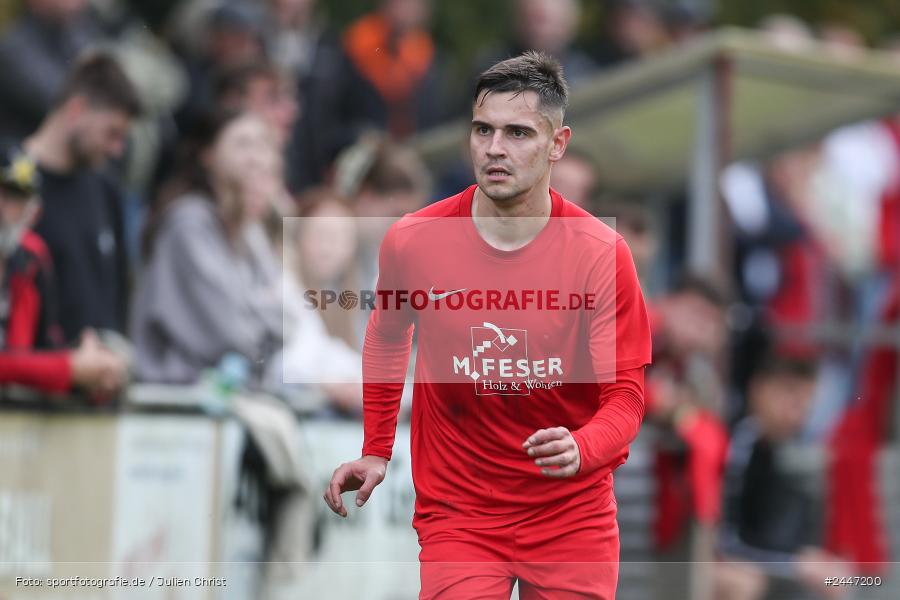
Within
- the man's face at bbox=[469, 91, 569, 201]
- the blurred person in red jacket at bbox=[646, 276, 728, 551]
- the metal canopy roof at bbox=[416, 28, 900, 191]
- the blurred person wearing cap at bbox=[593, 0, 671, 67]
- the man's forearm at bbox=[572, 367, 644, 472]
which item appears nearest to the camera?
the man's forearm at bbox=[572, 367, 644, 472]

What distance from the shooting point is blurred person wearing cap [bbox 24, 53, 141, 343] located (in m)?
6.62

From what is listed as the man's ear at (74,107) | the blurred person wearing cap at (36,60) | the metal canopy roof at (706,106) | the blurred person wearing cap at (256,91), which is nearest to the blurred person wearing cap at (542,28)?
the metal canopy roof at (706,106)

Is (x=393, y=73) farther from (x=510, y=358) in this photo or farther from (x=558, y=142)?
(x=510, y=358)

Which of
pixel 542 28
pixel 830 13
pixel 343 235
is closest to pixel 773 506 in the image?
pixel 542 28

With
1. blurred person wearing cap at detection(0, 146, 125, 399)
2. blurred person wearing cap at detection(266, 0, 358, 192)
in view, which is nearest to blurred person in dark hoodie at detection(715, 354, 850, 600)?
blurred person wearing cap at detection(266, 0, 358, 192)

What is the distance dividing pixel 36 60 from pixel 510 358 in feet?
13.9

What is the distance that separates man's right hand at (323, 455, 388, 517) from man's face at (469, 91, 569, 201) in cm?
84

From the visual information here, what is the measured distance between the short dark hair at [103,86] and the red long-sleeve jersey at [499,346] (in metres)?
2.68

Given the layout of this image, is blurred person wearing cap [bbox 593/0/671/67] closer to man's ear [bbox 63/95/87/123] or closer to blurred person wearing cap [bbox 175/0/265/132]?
blurred person wearing cap [bbox 175/0/265/132]

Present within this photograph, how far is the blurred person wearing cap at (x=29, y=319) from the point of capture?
20.4 feet

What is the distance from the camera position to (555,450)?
3984mm

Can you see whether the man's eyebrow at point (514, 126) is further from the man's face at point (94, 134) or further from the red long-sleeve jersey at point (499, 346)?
the man's face at point (94, 134)

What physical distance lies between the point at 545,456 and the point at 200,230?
3278mm

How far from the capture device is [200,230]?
6.95 meters
